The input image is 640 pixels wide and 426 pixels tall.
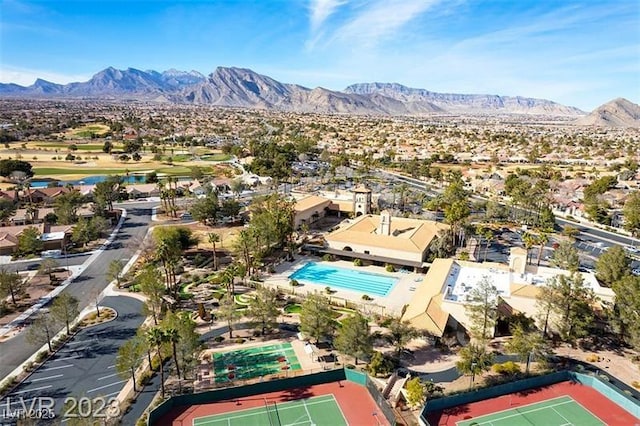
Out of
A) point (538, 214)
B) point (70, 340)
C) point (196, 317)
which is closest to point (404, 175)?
point (538, 214)

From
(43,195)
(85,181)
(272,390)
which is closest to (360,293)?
(272,390)

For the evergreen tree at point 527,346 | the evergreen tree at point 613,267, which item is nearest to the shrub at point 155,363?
the evergreen tree at point 527,346

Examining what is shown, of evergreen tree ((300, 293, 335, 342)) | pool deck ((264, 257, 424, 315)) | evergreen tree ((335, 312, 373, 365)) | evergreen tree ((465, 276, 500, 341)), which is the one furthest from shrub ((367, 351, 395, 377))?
pool deck ((264, 257, 424, 315))

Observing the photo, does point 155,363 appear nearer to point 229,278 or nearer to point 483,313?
point 229,278

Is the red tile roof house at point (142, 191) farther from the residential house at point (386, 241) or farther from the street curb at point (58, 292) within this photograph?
the residential house at point (386, 241)

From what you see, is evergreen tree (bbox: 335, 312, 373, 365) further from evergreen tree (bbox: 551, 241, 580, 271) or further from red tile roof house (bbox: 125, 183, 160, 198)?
red tile roof house (bbox: 125, 183, 160, 198)

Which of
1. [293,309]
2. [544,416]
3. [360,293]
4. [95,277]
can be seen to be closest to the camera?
[544,416]
